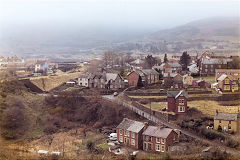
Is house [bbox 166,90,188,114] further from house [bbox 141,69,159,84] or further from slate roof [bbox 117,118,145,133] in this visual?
house [bbox 141,69,159,84]

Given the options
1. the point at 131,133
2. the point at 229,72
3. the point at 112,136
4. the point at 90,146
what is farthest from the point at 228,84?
the point at 90,146

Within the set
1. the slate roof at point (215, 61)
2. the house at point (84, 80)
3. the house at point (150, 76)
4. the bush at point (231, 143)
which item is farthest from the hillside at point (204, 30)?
the bush at point (231, 143)

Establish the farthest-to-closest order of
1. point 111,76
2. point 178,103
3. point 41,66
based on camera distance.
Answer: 1. point 41,66
2. point 111,76
3. point 178,103

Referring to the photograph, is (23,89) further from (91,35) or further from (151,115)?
(91,35)

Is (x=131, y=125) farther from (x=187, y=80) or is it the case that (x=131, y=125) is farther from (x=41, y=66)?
(x=41, y=66)

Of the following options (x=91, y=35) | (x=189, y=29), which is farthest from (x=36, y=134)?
(x=189, y=29)

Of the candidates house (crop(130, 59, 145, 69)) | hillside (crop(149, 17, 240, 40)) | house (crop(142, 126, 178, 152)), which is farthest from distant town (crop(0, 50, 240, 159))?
hillside (crop(149, 17, 240, 40))
